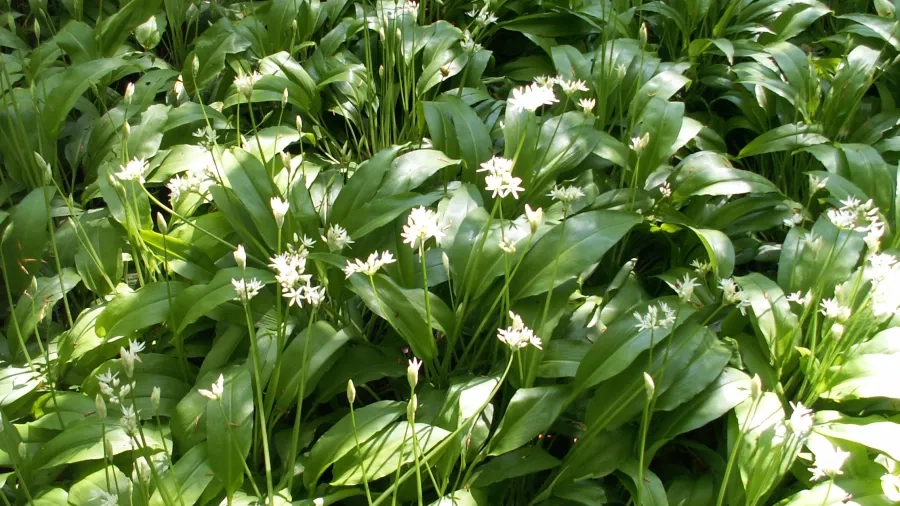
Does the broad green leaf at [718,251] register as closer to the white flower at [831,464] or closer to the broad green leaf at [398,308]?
the white flower at [831,464]

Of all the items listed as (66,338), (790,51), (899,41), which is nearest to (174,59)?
(66,338)

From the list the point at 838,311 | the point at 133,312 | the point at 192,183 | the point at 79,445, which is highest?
the point at 192,183

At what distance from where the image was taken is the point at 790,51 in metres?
2.61

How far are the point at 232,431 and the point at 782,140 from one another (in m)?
1.88

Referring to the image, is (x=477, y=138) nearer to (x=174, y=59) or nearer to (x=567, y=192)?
(x=567, y=192)

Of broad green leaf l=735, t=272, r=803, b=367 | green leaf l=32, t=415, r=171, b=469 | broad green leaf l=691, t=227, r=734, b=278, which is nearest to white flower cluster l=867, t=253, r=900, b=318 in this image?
broad green leaf l=735, t=272, r=803, b=367

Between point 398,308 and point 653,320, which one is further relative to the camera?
point 398,308

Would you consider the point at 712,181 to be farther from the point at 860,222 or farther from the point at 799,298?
the point at 799,298

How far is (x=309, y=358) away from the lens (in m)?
1.50

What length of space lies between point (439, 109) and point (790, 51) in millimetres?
1327

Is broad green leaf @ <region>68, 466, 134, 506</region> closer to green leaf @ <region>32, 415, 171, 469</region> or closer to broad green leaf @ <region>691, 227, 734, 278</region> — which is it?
green leaf @ <region>32, 415, 171, 469</region>

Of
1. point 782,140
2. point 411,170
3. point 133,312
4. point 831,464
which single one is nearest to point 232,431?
point 133,312

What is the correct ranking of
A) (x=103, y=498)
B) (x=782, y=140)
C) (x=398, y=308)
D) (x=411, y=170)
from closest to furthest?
(x=103, y=498), (x=398, y=308), (x=411, y=170), (x=782, y=140)

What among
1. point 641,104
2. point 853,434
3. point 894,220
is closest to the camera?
point 853,434
